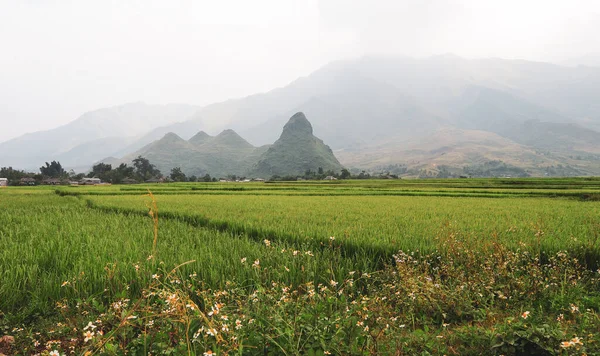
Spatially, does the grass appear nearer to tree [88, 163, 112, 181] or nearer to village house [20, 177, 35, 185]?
village house [20, 177, 35, 185]

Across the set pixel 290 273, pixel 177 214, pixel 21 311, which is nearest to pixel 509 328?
pixel 290 273

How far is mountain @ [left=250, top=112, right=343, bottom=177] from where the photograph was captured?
553 feet

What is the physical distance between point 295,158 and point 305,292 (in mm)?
173359

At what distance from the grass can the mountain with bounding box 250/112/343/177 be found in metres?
154

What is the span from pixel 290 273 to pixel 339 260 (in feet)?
2.95

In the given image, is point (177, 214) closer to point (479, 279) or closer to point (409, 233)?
point (409, 233)

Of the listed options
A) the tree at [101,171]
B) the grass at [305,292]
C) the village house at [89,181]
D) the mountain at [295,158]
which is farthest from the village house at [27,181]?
the mountain at [295,158]

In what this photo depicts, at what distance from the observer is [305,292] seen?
3.94m

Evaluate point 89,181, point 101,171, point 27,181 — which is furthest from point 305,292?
point 101,171

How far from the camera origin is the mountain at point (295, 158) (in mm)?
168538

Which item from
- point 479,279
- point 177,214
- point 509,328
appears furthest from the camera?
point 177,214

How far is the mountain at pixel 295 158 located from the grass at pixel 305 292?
153955 mm

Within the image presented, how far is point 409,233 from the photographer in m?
5.87

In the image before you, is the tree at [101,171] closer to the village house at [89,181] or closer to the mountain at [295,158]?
the village house at [89,181]
